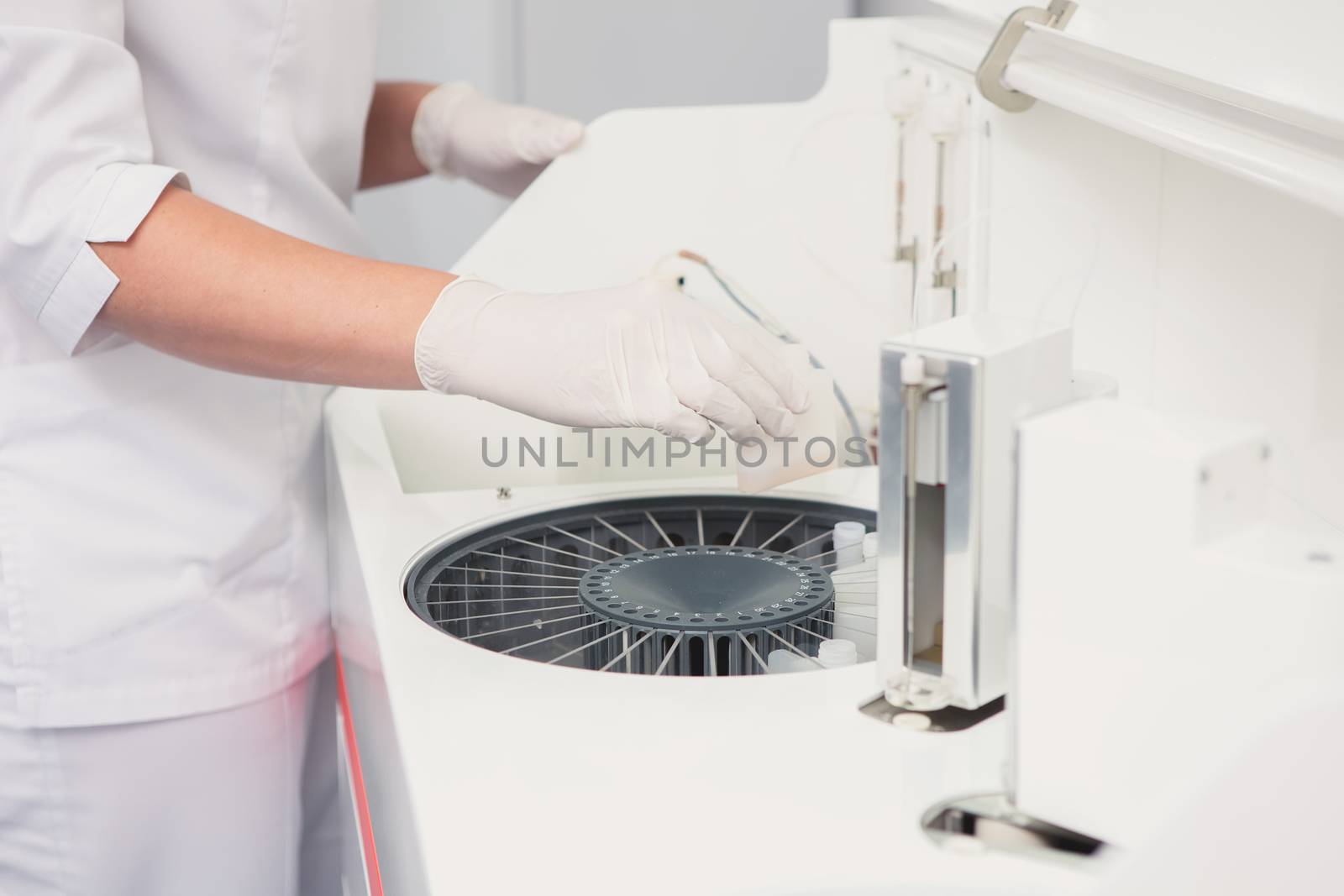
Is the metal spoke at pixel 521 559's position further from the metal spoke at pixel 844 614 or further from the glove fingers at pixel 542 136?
the glove fingers at pixel 542 136

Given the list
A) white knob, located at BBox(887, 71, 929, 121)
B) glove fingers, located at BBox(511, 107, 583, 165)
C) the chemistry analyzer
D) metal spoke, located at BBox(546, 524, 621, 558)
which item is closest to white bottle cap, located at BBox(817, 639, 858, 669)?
the chemistry analyzer

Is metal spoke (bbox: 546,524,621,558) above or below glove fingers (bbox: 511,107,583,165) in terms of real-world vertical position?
below

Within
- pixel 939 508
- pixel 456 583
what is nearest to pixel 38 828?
pixel 456 583

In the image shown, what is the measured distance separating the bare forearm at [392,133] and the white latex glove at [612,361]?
0.85 meters

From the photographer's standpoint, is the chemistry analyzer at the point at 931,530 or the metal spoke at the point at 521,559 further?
the metal spoke at the point at 521,559

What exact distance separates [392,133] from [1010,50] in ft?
3.53

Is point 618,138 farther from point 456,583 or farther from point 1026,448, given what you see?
point 1026,448

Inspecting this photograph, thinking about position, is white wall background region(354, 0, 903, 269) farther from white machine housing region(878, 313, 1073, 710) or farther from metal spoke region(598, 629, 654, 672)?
white machine housing region(878, 313, 1073, 710)

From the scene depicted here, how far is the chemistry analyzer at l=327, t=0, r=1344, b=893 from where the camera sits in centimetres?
58

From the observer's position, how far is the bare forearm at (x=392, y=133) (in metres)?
1.90

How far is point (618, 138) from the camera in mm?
1578

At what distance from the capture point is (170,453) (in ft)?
4.46

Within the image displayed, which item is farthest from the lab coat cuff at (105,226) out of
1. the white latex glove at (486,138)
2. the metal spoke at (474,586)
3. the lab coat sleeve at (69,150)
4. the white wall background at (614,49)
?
the white wall background at (614,49)

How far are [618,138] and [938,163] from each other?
0.40 meters
